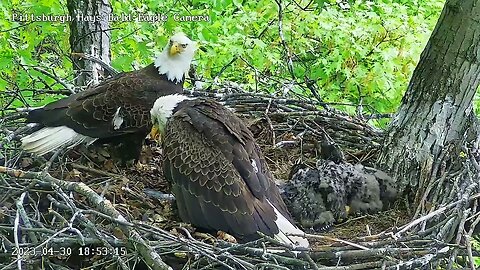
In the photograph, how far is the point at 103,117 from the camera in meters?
4.66

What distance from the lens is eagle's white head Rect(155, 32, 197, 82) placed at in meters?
5.10

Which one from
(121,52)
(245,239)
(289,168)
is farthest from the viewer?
(121,52)

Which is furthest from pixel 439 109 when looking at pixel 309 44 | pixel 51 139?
pixel 309 44

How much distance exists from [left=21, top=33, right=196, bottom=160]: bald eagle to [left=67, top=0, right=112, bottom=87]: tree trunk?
1.98 feet

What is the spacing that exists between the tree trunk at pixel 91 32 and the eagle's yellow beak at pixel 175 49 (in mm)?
548

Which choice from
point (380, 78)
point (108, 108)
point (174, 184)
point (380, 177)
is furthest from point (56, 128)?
point (380, 78)

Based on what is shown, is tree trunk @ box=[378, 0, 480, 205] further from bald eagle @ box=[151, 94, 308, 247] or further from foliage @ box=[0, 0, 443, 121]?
foliage @ box=[0, 0, 443, 121]

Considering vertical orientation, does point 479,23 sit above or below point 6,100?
above

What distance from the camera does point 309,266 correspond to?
3.23 metres

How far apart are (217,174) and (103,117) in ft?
3.77

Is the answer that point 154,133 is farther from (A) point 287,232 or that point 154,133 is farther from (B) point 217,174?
(A) point 287,232

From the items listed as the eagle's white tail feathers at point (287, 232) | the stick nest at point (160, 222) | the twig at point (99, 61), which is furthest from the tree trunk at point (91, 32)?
the eagle's white tail feathers at point (287, 232)

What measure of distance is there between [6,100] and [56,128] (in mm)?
1653

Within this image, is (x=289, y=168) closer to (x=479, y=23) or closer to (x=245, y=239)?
(x=245, y=239)
